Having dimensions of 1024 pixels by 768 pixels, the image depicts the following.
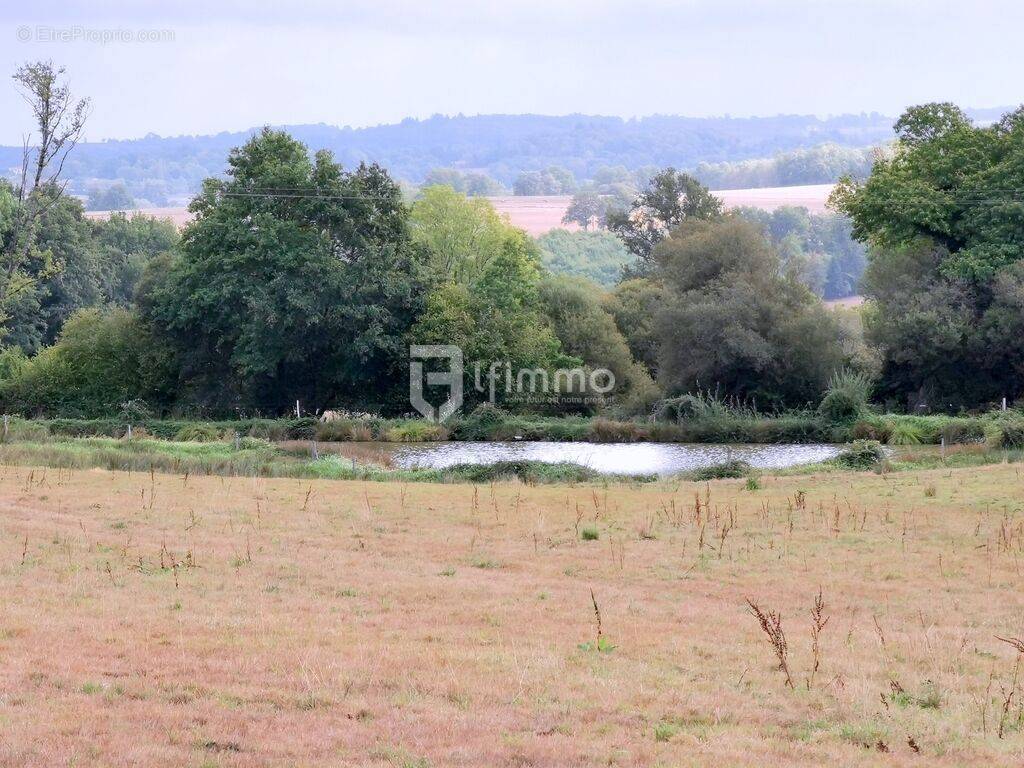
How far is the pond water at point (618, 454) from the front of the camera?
Result: 39.1 meters

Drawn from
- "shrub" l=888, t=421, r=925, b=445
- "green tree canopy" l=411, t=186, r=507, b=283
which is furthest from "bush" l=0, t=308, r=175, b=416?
"shrub" l=888, t=421, r=925, b=445

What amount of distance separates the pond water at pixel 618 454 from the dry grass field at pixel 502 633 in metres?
13.6

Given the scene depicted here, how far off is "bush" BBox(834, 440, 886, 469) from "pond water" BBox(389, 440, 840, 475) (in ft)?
6.41

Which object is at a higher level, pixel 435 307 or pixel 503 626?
pixel 435 307

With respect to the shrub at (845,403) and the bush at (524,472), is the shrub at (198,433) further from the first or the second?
the shrub at (845,403)

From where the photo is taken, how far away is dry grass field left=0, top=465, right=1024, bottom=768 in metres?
9.88

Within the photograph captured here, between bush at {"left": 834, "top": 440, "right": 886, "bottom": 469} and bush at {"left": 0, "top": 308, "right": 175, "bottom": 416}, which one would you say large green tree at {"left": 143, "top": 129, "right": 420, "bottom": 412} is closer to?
bush at {"left": 0, "top": 308, "right": 175, "bottom": 416}

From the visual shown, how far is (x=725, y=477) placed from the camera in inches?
1335

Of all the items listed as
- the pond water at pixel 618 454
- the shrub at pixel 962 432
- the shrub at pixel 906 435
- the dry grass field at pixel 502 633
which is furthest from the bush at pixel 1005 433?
the dry grass field at pixel 502 633

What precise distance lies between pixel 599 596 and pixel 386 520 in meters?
7.85

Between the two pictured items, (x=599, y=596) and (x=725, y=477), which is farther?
(x=725, y=477)

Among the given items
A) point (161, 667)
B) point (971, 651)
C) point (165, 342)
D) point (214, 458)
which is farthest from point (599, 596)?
point (165, 342)

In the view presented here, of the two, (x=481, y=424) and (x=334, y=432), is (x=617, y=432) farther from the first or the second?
(x=334, y=432)

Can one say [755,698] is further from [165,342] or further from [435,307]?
[165,342]
